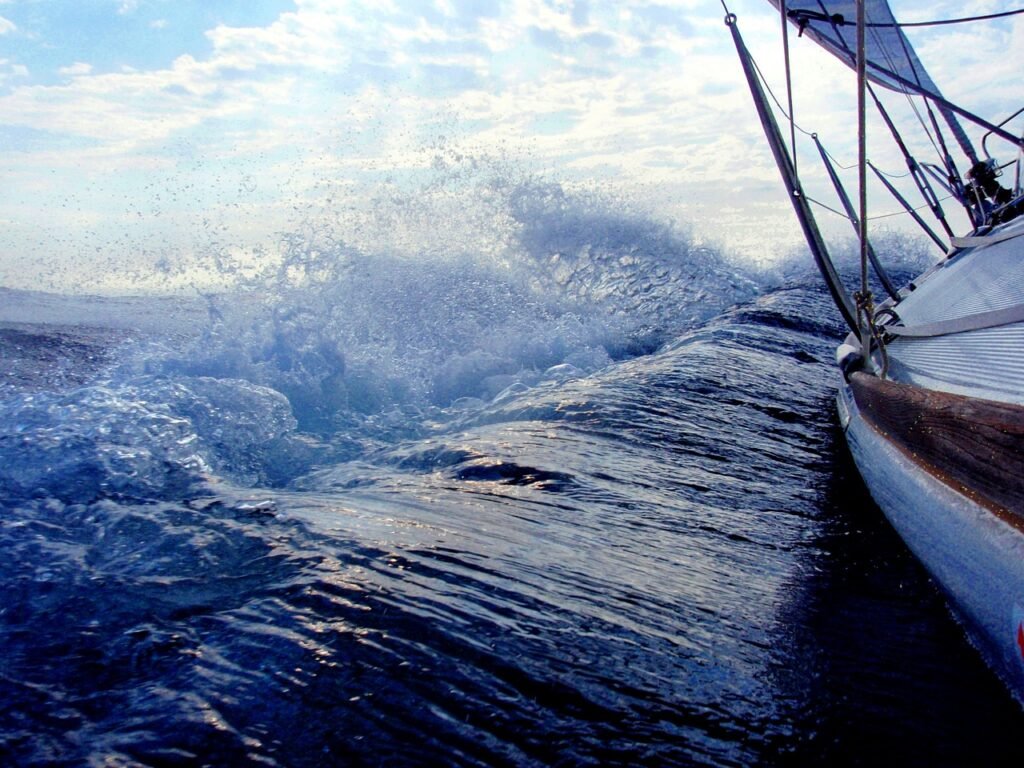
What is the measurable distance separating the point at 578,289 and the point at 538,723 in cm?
1021

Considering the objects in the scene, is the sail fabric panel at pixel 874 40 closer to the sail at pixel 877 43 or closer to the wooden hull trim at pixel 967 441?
the sail at pixel 877 43

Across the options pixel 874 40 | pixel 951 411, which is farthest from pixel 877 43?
pixel 951 411

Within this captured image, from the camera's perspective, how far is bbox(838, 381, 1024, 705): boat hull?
1.52m

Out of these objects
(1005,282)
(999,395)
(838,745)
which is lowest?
(838,745)

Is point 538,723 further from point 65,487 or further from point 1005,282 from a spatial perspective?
point 1005,282

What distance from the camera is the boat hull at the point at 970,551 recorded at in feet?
4.99

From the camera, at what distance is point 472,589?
81.5 inches

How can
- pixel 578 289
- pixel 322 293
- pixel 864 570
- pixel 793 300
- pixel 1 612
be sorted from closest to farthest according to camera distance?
pixel 1 612
pixel 864 570
pixel 322 293
pixel 793 300
pixel 578 289

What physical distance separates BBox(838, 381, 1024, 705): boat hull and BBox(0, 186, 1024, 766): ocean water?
86 millimetres

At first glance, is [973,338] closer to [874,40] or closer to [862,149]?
[862,149]

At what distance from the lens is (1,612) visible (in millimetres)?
2004

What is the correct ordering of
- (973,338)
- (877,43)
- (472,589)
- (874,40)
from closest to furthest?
(472,589), (973,338), (877,43), (874,40)

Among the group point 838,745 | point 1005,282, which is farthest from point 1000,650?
point 1005,282

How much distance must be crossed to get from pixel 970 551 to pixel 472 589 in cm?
124
